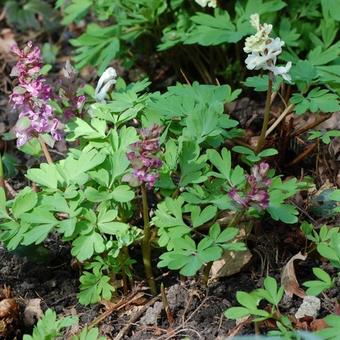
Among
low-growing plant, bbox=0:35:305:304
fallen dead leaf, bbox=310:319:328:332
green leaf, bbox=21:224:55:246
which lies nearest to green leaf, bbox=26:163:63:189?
low-growing plant, bbox=0:35:305:304

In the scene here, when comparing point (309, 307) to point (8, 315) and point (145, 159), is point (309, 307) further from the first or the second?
point (8, 315)

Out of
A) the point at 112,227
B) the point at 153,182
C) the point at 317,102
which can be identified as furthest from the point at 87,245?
the point at 317,102

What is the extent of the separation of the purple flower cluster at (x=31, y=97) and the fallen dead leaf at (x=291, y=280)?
1013 millimetres

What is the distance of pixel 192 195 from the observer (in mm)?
2281

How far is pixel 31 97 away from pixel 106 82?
0.37 meters

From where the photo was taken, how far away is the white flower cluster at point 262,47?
2303mm

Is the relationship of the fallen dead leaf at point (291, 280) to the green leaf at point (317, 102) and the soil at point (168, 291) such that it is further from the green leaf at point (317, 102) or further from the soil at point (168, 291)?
the green leaf at point (317, 102)

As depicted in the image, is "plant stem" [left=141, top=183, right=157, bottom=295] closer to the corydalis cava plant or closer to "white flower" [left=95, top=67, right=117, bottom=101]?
the corydalis cava plant

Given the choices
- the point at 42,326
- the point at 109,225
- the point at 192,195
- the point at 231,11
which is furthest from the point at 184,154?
the point at 231,11

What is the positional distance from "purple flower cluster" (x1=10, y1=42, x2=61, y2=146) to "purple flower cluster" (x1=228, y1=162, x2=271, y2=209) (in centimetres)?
80

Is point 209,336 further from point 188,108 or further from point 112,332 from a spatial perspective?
point 188,108

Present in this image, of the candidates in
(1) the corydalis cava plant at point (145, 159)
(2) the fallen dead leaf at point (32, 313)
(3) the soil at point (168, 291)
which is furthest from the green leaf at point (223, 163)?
(2) the fallen dead leaf at point (32, 313)

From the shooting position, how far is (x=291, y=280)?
238cm

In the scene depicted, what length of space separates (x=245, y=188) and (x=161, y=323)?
1.96 feet
